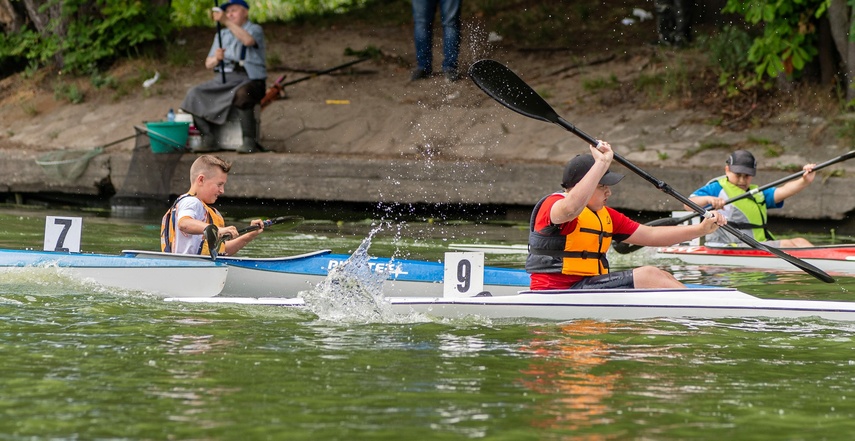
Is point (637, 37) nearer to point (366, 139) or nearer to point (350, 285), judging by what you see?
point (366, 139)

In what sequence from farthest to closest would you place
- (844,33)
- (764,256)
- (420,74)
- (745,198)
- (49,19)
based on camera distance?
1. (49,19)
2. (420,74)
3. (844,33)
4. (745,198)
5. (764,256)

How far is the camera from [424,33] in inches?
566

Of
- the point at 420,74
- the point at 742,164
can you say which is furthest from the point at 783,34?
the point at 420,74

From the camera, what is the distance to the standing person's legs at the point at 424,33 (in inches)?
560

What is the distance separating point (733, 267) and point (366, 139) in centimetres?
541

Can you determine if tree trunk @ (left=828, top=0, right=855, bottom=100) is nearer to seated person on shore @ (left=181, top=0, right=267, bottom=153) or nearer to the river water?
seated person on shore @ (left=181, top=0, right=267, bottom=153)

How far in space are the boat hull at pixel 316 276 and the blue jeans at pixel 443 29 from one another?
6.33m

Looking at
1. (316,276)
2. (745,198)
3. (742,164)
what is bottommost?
(316,276)

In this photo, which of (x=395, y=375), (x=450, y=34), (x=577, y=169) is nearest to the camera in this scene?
(x=395, y=375)

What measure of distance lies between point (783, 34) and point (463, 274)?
7.26 metres

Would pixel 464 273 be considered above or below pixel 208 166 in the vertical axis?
below

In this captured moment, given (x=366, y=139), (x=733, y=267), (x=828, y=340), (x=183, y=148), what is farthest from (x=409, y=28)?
(x=828, y=340)

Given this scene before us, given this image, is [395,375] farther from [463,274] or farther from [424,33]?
[424,33]

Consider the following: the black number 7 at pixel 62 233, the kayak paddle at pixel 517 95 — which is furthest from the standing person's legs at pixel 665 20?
the black number 7 at pixel 62 233
